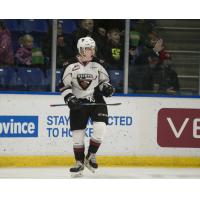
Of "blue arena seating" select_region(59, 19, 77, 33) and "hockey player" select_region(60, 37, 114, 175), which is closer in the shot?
"hockey player" select_region(60, 37, 114, 175)

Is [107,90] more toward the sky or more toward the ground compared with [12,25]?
more toward the ground

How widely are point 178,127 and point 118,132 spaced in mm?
682

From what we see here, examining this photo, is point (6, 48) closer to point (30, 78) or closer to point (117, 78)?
point (30, 78)

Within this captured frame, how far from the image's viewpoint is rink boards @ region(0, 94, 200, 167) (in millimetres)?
8562

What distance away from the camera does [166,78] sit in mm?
8797

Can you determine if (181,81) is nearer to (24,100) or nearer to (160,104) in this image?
(160,104)

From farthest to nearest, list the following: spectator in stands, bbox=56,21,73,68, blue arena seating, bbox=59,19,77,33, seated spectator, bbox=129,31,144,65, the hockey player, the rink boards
Answer: seated spectator, bbox=129,31,144,65
the rink boards
blue arena seating, bbox=59,19,77,33
spectator in stands, bbox=56,21,73,68
the hockey player

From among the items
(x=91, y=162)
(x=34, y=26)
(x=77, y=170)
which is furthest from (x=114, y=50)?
(x=77, y=170)

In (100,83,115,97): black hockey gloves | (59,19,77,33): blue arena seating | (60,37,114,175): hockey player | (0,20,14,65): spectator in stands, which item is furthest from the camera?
(0,20,14,65): spectator in stands

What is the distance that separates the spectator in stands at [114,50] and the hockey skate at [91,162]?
0.94 m

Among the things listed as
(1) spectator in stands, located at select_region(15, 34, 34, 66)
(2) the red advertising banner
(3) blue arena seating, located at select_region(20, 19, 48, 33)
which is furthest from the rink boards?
(3) blue arena seating, located at select_region(20, 19, 48, 33)

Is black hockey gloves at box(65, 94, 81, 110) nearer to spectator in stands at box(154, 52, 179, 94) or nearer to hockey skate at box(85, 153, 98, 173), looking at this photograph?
hockey skate at box(85, 153, 98, 173)

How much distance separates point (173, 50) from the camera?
8.69 m

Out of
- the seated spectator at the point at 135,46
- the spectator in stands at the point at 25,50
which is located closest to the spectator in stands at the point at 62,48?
the spectator in stands at the point at 25,50
